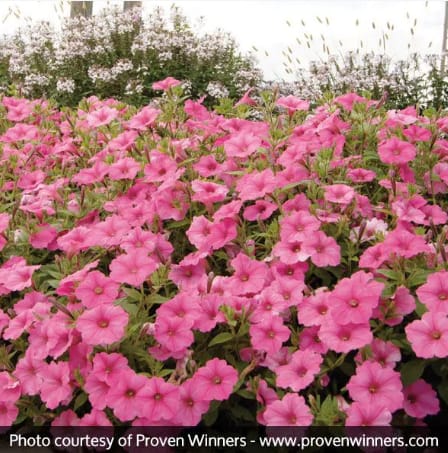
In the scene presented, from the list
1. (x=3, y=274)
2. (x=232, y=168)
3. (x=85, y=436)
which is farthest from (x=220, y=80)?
(x=85, y=436)

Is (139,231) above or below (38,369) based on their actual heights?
above

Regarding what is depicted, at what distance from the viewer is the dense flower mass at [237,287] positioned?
91.7 inches

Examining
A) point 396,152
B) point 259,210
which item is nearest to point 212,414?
point 259,210

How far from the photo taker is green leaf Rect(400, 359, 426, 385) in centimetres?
237

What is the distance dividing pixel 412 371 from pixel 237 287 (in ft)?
2.08

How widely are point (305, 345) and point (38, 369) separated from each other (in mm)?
910

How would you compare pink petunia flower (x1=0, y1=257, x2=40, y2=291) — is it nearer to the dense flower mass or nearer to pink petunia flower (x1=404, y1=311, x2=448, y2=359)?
the dense flower mass

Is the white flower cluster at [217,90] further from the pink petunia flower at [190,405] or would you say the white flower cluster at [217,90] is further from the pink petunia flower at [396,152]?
the pink petunia flower at [190,405]

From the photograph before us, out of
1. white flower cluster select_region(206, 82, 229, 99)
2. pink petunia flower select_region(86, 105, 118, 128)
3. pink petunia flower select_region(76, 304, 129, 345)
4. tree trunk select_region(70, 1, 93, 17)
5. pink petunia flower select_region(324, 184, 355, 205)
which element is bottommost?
pink petunia flower select_region(76, 304, 129, 345)

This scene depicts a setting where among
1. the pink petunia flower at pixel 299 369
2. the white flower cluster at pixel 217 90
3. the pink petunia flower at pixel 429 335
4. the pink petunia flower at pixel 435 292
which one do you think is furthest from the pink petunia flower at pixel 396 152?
the white flower cluster at pixel 217 90

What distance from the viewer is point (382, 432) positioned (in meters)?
2.25

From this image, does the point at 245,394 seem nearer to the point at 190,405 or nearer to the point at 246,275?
the point at 190,405

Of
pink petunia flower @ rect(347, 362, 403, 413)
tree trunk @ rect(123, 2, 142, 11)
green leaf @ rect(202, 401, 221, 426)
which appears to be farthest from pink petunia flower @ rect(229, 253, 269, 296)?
tree trunk @ rect(123, 2, 142, 11)

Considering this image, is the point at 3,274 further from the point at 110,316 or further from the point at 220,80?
the point at 220,80
